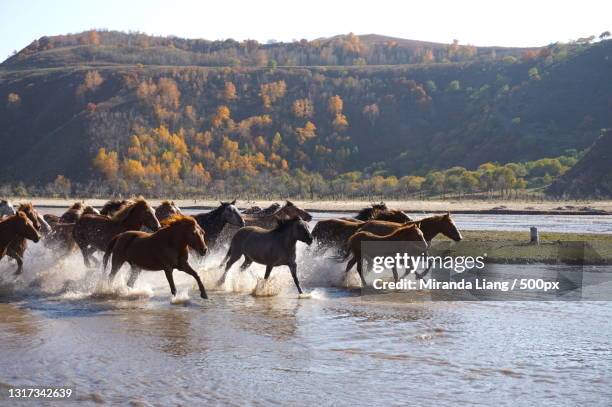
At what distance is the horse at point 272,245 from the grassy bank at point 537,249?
7.20m

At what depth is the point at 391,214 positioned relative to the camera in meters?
21.3

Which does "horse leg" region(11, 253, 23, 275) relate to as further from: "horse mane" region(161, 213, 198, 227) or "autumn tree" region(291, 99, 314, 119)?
"autumn tree" region(291, 99, 314, 119)

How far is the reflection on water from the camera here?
9633mm

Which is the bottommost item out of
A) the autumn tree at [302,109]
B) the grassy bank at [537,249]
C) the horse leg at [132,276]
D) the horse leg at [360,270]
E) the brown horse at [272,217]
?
the grassy bank at [537,249]

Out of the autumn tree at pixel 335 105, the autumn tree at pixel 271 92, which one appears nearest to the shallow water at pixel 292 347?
the autumn tree at pixel 335 105

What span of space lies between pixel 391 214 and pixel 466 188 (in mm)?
65785

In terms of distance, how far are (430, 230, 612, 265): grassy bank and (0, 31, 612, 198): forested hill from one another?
7128 cm

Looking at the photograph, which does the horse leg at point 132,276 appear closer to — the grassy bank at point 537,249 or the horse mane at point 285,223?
the horse mane at point 285,223

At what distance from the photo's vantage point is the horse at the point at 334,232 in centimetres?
2081

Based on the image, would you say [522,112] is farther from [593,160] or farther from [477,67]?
[593,160]

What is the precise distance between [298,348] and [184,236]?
445 cm

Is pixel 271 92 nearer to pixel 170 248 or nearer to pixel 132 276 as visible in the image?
pixel 132 276

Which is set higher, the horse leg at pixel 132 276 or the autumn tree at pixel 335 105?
the autumn tree at pixel 335 105

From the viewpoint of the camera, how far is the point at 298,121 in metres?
137
